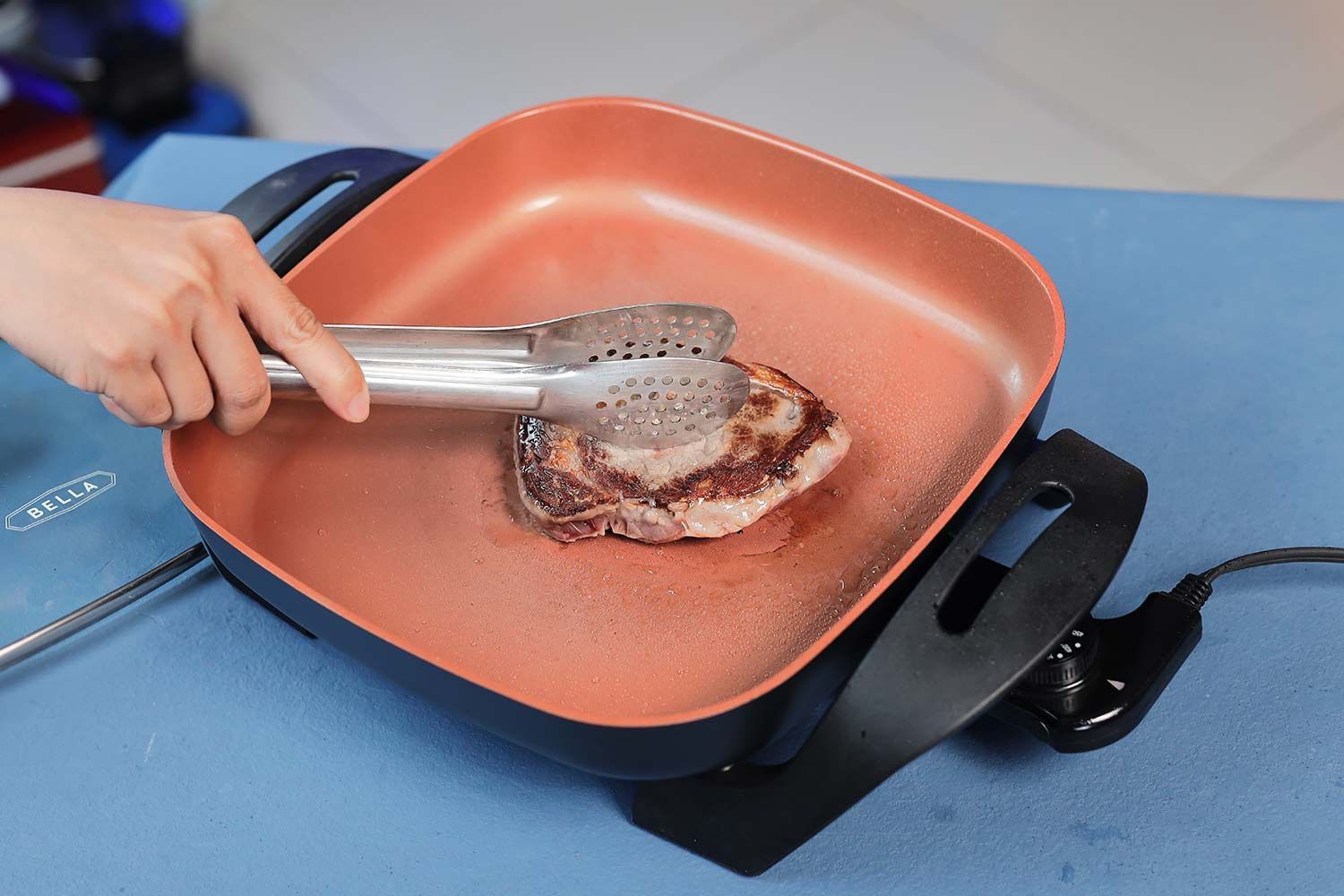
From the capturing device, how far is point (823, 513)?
987 mm

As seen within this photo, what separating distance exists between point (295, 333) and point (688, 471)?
0.32 meters

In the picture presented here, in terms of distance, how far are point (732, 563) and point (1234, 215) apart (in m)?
0.70

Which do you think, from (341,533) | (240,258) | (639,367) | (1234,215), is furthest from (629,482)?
(1234,215)

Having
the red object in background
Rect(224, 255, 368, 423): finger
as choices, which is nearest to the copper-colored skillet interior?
Rect(224, 255, 368, 423): finger

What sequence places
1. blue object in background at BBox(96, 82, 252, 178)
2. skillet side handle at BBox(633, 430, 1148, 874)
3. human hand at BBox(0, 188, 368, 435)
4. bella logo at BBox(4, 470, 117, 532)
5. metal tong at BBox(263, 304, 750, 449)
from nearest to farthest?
1. skillet side handle at BBox(633, 430, 1148, 874)
2. human hand at BBox(0, 188, 368, 435)
3. metal tong at BBox(263, 304, 750, 449)
4. bella logo at BBox(4, 470, 117, 532)
5. blue object in background at BBox(96, 82, 252, 178)

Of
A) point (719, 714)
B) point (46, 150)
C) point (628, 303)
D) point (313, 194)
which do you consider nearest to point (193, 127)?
point (46, 150)

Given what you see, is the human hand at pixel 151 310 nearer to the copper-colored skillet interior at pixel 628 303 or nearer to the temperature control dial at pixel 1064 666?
the copper-colored skillet interior at pixel 628 303

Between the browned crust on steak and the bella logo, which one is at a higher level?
the browned crust on steak

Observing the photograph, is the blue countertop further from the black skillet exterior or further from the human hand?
the human hand

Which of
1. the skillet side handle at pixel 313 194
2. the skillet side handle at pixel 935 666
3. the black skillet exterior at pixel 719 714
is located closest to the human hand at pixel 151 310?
the black skillet exterior at pixel 719 714

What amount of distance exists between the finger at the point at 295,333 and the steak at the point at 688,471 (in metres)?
0.17

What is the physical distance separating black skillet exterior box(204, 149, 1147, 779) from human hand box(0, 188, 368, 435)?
10 cm

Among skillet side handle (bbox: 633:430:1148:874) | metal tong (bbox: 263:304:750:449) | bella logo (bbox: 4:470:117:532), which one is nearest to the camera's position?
→ skillet side handle (bbox: 633:430:1148:874)

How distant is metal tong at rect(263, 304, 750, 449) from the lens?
3.02 ft
